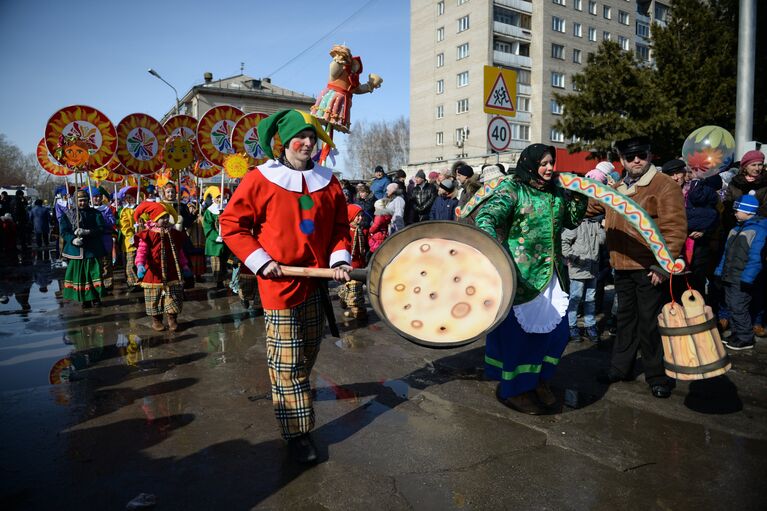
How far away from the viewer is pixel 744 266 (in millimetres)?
6199

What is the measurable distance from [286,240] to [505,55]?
4687cm

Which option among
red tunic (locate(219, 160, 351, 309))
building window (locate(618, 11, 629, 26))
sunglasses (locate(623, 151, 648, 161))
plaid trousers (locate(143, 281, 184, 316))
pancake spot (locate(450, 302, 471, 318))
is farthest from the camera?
building window (locate(618, 11, 629, 26))

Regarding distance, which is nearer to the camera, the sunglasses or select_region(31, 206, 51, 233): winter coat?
the sunglasses

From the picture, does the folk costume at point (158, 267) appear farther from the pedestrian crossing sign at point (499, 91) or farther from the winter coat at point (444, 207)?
the pedestrian crossing sign at point (499, 91)

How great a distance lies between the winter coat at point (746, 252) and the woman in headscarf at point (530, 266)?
10.6 feet

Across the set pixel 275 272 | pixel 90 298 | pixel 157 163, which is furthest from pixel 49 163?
pixel 275 272

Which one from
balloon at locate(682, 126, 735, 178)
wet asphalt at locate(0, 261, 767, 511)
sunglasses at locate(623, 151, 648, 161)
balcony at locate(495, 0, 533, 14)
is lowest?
wet asphalt at locate(0, 261, 767, 511)

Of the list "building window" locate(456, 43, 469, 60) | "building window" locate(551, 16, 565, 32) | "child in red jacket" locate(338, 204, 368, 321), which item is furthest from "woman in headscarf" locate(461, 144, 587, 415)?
"building window" locate(551, 16, 565, 32)

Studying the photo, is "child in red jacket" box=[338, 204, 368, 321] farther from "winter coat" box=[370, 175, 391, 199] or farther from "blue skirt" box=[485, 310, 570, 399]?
"winter coat" box=[370, 175, 391, 199]

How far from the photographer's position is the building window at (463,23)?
47.4m

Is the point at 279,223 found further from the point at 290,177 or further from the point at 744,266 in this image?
the point at 744,266

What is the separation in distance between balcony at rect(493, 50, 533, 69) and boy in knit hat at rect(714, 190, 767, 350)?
4239 cm

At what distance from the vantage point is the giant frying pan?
314 centimetres

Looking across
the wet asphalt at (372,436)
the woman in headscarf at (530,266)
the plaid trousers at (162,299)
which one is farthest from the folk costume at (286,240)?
the plaid trousers at (162,299)
